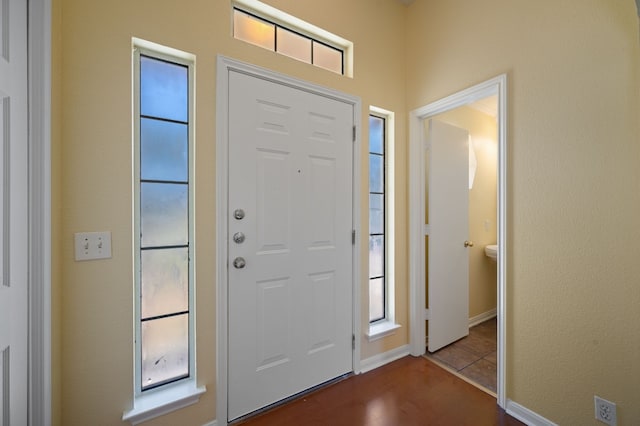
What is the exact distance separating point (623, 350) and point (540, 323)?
327 millimetres

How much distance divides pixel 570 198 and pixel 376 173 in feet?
4.07

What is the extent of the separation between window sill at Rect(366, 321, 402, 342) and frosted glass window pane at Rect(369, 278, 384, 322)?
0.06 metres

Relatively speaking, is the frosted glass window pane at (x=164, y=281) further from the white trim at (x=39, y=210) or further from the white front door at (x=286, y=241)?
the white trim at (x=39, y=210)

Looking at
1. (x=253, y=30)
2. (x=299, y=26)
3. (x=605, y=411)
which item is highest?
(x=299, y=26)

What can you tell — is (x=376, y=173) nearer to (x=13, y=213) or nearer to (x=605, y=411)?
(x=605, y=411)

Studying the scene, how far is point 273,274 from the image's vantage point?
1.72m

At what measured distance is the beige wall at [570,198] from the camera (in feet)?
4.20

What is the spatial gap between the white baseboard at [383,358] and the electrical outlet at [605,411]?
47.2 inches

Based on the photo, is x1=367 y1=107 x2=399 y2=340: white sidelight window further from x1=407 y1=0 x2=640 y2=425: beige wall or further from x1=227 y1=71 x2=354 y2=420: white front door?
x1=407 y1=0 x2=640 y2=425: beige wall

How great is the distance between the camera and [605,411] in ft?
4.35

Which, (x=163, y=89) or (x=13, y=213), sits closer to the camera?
(x=13, y=213)

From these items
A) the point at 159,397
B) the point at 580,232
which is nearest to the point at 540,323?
the point at 580,232


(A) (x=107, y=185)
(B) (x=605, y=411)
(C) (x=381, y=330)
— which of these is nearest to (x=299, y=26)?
(A) (x=107, y=185)

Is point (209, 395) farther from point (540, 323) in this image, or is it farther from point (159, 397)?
point (540, 323)
